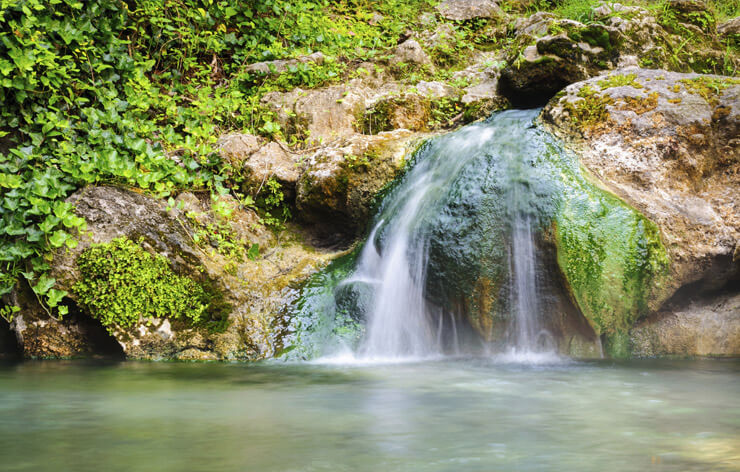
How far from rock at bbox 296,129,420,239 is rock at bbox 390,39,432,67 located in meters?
2.25

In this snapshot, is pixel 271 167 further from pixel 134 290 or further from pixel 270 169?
pixel 134 290

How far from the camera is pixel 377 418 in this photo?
8.43ft

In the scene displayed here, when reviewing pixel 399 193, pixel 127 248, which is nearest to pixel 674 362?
pixel 399 193

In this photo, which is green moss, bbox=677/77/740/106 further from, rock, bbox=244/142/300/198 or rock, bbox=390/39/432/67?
rock, bbox=244/142/300/198

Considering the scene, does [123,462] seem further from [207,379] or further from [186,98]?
[186,98]

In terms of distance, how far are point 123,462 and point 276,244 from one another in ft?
12.2

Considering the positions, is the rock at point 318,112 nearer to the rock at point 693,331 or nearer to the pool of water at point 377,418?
the pool of water at point 377,418

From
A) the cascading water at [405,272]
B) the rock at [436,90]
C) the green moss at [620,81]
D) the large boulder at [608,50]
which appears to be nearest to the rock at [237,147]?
the cascading water at [405,272]

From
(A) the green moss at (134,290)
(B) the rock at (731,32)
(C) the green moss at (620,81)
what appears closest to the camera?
(A) the green moss at (134,290)

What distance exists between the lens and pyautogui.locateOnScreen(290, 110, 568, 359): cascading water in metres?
4.38

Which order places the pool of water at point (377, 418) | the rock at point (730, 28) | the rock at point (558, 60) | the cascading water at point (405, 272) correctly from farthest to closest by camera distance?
1. the rock at point (730, 28)
2. the rock at point (558, 60)
3. the cascading water at point (405, 272)
4. the pool of water at point (377, 418)

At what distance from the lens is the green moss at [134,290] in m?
4.45

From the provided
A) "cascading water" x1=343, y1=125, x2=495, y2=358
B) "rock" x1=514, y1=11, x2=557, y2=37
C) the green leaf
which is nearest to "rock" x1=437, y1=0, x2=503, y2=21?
"rock" x1=514, y1=11, x2=557, y2=37

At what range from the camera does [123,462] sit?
1.93 m
